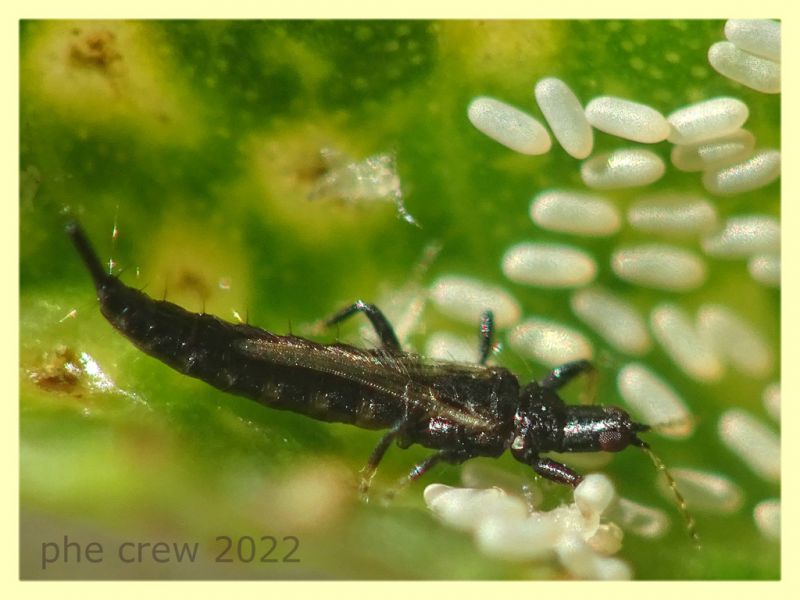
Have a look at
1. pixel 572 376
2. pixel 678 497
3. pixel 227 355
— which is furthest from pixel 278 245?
pixel 678 497

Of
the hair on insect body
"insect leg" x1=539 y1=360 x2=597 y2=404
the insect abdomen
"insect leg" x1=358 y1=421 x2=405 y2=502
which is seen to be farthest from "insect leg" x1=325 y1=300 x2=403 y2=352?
"insect leg" x1=539 y1=360 x2=597 y2=404

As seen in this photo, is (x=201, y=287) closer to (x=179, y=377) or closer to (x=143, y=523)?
(x=179, y=377)

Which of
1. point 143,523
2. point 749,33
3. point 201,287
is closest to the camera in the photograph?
point 143,523

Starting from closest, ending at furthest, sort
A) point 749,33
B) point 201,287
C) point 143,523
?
point 143,523 → point 201,287 → point 749,33

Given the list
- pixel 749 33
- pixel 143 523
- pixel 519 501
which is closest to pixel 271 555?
pixel 143 523

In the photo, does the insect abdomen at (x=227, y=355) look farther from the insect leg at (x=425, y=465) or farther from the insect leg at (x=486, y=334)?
the insect leg at (x=486, y=334)

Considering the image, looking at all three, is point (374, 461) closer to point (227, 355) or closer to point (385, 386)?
point (385, 386)

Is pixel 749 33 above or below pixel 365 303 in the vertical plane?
above
